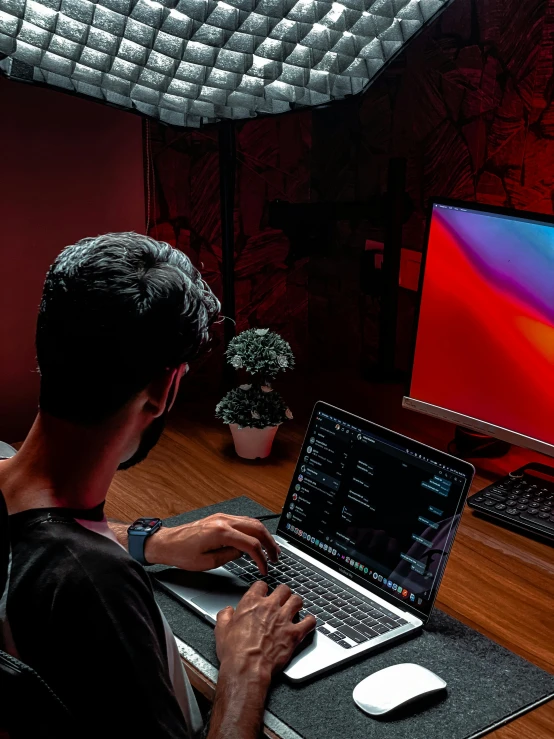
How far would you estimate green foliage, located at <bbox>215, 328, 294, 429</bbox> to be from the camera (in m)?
1.66

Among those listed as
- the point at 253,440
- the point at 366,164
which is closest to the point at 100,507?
the point at 253,440

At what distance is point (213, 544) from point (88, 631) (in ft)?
1.35

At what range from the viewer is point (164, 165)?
191 centimetres

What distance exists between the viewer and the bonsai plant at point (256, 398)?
165 cm

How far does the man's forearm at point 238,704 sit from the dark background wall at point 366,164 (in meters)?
0.99

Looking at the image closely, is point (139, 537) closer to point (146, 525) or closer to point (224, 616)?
point (146, 525)

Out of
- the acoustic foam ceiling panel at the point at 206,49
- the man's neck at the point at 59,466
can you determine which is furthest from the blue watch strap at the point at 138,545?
the acoustic foam ceiling panel at the point at 206,49

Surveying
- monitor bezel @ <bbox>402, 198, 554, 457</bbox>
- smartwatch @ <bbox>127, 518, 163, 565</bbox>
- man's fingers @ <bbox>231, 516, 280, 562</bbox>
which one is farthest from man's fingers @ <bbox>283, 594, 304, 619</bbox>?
monitor bezel @ <bbox>402, 198, 554, 457</bbox>

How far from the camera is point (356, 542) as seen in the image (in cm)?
128

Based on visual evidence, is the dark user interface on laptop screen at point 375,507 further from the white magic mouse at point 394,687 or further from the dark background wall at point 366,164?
the dark background wall at point 366,164

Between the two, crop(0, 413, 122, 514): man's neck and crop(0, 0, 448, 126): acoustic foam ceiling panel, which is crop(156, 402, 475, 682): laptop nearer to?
crop(0, 413, 122, 514): man's neck

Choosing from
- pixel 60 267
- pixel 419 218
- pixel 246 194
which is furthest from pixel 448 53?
pixel 60 267

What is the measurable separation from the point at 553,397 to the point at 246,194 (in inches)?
34.7

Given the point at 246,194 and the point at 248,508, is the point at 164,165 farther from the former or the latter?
the point at 248,508
